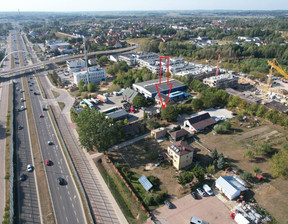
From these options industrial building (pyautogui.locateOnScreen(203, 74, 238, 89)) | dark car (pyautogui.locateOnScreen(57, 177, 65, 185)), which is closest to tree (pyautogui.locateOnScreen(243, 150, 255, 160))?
dark car (pyautogui.locateOnScreen(57, 177, 65, 185))

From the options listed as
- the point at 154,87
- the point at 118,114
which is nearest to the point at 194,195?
the point at 118,114

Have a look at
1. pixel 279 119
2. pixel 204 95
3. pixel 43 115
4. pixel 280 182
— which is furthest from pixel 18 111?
pixel 279 119

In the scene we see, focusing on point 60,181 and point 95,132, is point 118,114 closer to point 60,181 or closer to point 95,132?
point 95,132

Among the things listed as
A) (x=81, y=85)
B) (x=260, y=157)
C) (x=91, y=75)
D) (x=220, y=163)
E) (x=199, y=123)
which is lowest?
(x=260, y=157)

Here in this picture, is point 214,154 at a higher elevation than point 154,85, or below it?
below

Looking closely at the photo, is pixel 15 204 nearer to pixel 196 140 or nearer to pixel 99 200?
pixel 99 200

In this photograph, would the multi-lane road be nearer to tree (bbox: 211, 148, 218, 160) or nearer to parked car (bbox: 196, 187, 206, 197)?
parked car (bbox: 196, 187, 206, 197)
